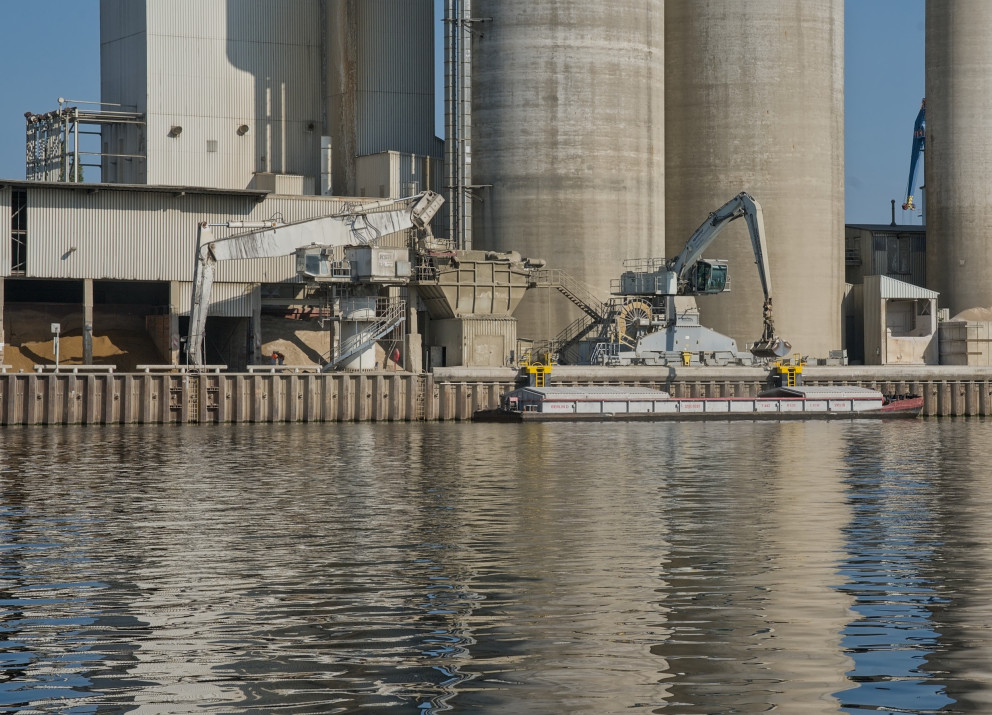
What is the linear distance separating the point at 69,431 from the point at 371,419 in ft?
48.1

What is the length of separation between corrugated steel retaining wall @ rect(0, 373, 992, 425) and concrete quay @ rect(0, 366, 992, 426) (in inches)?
1.6

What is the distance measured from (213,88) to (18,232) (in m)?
15.8

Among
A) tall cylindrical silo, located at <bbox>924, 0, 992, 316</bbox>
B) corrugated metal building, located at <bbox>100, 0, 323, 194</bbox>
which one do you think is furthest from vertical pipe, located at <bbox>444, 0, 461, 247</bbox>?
tall cylindrical silo, located at <bbox>924, 0, 992, 316</bbox>

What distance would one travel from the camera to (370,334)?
73.9 meters

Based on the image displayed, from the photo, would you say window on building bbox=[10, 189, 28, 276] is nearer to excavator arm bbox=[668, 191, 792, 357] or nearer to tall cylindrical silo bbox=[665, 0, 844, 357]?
excavator arm bbox=[668, 191, 792, 357]

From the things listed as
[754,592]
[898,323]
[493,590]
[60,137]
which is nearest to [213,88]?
[60,137]

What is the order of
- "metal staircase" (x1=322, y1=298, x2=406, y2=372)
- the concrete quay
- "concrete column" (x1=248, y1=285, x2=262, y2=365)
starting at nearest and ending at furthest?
1. the concrete quay
2. "metal staircase" (x1=322, y1=298, x2=406, y2=372)
3. "concrete column" (x1=248, y1=285, x2=262, y2=365)

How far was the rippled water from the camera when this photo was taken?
567 inches

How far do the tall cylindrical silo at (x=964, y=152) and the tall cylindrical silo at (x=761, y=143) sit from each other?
856 centimetres

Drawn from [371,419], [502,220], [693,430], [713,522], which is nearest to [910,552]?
[713,522]

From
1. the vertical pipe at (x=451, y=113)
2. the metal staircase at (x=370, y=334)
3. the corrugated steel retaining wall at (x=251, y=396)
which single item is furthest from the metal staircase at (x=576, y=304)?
the metal staircase at (x=370, y=334)

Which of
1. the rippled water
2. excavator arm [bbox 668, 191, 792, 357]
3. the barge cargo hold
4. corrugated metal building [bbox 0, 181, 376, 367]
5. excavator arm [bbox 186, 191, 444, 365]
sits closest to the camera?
the rippled water

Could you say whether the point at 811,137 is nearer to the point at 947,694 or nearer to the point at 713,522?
the point at 713,522

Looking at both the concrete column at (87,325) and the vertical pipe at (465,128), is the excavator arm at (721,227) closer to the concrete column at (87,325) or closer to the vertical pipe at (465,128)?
the vertical pipe at (465,128)
